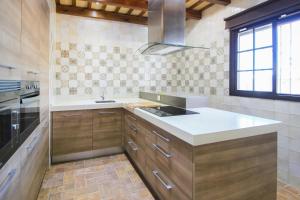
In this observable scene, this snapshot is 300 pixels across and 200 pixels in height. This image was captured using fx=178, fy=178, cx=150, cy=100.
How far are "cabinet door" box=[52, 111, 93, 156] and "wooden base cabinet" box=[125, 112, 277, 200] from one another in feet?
4.99

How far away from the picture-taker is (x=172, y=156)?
1.41 meters

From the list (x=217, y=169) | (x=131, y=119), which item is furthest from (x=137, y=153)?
(x=217, y=169)

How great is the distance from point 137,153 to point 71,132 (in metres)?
1.12

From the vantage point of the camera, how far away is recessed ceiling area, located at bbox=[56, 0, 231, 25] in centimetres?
292

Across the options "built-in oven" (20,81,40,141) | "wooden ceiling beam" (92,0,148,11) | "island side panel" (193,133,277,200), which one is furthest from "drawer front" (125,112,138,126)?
"wooden ceiling beam" (92,0,148,11)

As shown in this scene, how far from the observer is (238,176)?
1.29 metres

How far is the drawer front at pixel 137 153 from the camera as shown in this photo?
2082 millimetres

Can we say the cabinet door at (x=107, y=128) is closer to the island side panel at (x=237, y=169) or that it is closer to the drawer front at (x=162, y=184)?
the drawer front at (x=162, y=184)

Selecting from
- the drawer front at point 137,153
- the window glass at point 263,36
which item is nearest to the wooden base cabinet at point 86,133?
the drawer front at point 137,153

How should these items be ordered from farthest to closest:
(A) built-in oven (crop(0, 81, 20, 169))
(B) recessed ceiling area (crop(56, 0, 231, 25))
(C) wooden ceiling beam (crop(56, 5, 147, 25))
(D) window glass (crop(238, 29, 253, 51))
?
1. (C) wooden ceiling beam (crop(56, 5, 147, 25))
2. (B) recessed ceiling area (crop(56, 0, 231, 25))
3. (D) window glass (crop(238, 29, 253, 51))
4. (A) built-in oven (crop(0, 81, 20, 169))

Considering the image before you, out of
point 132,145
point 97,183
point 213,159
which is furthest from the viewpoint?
point 132,145

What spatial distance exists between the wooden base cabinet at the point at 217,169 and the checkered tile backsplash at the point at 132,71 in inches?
66.6

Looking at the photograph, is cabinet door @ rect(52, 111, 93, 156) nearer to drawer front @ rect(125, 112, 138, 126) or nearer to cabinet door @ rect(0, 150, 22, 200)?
drawer front @ rect(125, 112, 138, 126)

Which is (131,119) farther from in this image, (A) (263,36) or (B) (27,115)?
(A) (263,36)
